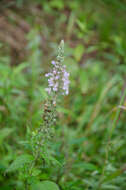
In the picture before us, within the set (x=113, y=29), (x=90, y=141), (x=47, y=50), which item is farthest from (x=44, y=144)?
(x=113, y=29)

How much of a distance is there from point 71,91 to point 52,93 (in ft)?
8.65

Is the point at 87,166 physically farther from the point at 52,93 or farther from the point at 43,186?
the point at 52,93

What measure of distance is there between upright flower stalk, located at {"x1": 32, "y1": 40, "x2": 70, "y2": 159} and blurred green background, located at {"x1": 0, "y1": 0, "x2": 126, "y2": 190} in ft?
1.13

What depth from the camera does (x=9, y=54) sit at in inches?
187

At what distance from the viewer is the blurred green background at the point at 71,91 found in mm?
2703

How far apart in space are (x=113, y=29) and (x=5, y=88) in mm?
4234

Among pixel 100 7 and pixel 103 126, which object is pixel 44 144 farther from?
pixel 100 7

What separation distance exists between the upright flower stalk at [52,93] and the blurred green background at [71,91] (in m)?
0.35

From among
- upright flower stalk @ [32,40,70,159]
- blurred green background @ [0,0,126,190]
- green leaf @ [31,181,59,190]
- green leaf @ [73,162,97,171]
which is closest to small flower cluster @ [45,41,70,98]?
upright flower stalk @ [32,40,70,159]

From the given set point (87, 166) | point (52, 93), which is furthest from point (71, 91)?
point (52, 93)

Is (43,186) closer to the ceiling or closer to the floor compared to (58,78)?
closer to the floor

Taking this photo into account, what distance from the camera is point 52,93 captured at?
1.85m

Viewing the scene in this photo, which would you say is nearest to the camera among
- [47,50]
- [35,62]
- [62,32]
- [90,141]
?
[90,141]

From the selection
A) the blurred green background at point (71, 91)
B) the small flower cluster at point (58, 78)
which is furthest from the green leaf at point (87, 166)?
the small flower cluster at point (58, 78)
